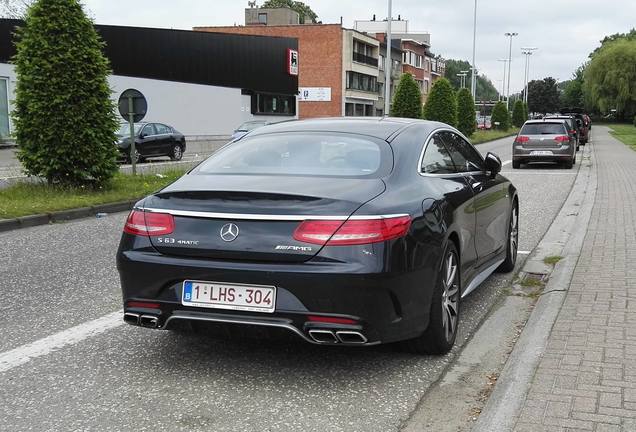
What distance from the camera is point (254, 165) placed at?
456 cm

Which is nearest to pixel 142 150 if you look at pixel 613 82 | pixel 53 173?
pixel 53 173

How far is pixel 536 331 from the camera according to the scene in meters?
4.72

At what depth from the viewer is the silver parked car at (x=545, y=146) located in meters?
21.9

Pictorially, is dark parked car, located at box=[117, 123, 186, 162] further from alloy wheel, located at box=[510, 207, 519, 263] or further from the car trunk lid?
the car trunk lid

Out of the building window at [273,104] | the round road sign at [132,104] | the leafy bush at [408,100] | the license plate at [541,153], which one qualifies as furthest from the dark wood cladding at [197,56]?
the license plate at [541,153]

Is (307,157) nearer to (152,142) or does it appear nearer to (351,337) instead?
(351,337)

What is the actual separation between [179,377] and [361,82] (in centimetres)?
7100

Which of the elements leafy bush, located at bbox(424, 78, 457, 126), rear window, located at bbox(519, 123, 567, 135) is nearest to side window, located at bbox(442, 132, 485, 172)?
rear window, located at bbox(519, 123, 567, 135)

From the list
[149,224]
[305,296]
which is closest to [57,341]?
[149,224]

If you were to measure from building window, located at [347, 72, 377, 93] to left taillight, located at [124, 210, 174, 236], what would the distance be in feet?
216

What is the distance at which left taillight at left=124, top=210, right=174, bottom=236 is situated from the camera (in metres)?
3.88

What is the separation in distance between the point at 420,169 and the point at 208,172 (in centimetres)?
141

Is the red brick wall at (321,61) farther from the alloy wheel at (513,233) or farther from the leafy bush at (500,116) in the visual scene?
the alloy wheel at (513,233)

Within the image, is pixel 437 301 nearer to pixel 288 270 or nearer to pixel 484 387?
pixel 484 387
